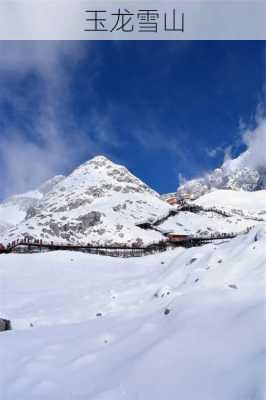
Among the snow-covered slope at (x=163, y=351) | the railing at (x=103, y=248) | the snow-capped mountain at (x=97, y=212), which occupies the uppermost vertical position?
the snow-capped mountain at (x=97, y=212)

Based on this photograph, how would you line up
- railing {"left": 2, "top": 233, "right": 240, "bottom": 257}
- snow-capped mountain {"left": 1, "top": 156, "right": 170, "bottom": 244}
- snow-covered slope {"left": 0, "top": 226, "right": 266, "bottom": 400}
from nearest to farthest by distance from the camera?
snow-covered slope {"left": 0, "top": 226, "right": 266, "bottom": 400}
railing {"left": 2, "top": 233, "right": 240, "bottom": 257}
snow-capped mountain {"left": 1, "top": 156, "right": 170, "bottom": 244}

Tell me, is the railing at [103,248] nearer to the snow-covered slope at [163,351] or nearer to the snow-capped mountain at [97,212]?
the snow-capped mountain at [97,212]

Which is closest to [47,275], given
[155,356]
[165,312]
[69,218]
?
[165,312]

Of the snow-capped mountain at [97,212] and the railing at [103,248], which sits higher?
the snow-capped mountain at [97,212]

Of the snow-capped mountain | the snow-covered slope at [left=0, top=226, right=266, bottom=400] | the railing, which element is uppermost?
the snow-capped mountain

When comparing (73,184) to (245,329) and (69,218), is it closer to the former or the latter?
(69,218)

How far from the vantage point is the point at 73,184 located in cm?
15212

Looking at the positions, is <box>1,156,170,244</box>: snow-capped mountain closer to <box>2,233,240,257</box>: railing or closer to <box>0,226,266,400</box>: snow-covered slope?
<box>2,233,240,257</box>: railing

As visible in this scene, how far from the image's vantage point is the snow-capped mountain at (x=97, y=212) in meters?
84.1

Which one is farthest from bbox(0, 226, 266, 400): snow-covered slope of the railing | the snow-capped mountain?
the snow-capped mountain

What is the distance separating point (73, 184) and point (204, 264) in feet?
446

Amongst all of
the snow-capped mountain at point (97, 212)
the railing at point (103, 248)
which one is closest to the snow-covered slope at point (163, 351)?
the railing at point (103, 248)

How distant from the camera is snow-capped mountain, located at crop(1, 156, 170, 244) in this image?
84125 mm

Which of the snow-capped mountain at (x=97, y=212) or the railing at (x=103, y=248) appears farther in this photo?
the snow-capped mountain at (x=97, y=212)
